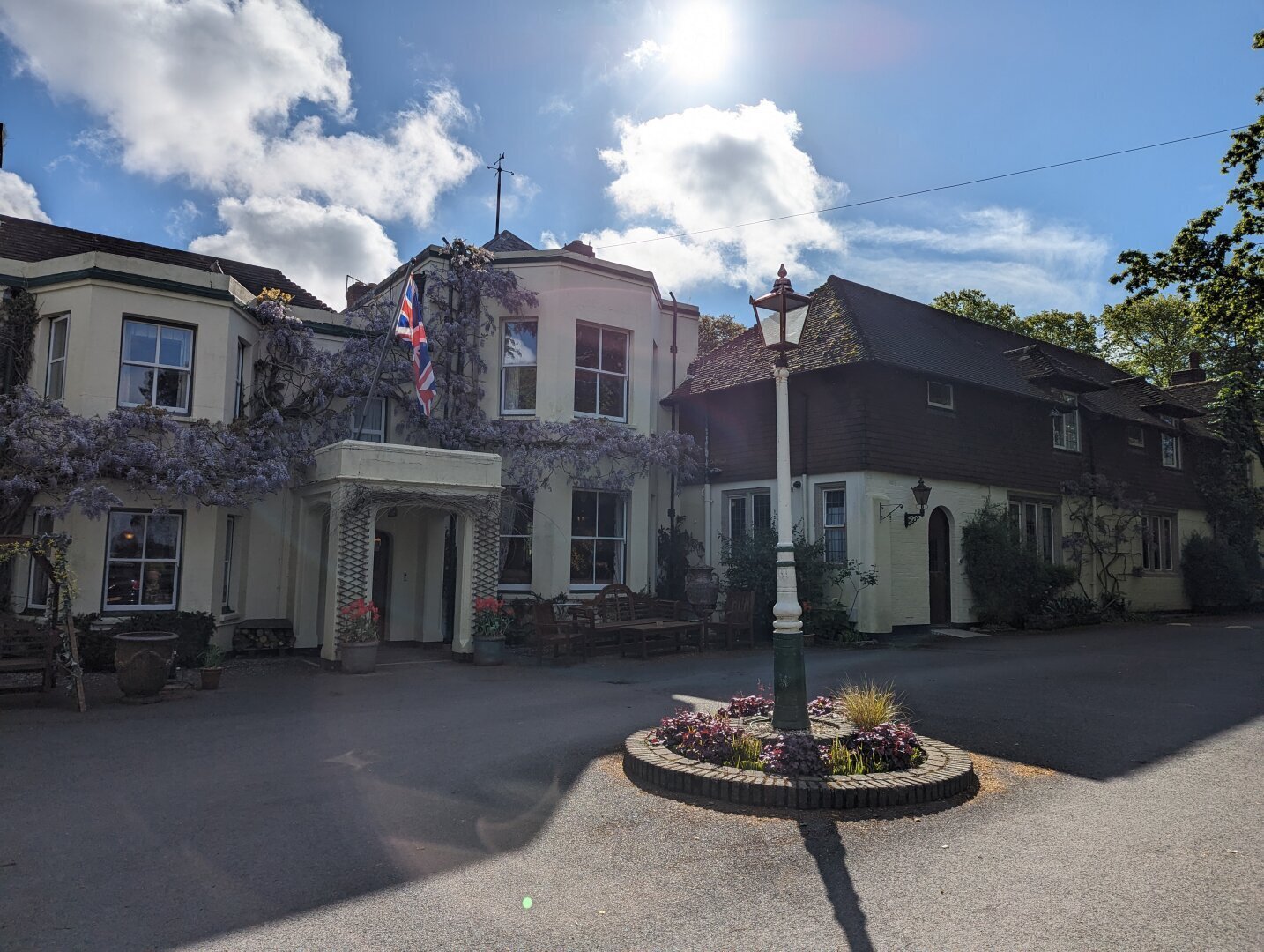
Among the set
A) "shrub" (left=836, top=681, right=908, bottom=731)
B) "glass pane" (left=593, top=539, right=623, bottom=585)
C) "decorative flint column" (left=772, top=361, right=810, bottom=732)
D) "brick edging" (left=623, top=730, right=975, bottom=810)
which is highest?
"glass pane" (left=593, top=539, right=623, bottom=585)

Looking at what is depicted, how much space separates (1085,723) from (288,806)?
788 cm

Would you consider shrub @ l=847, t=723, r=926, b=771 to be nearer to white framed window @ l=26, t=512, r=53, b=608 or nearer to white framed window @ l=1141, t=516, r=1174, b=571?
white framed window @ l=26, t=512, r=53, b=608

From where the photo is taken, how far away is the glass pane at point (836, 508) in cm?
1858

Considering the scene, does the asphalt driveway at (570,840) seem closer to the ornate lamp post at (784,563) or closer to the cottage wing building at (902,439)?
the ornate lamp post at (784,563)

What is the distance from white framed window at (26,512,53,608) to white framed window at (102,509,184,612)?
3.23ft

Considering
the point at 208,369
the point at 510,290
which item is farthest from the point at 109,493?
the point at 510,290

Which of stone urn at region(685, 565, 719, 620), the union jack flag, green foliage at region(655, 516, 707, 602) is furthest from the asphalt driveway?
green foliage at region(655, 516, 707, 602)

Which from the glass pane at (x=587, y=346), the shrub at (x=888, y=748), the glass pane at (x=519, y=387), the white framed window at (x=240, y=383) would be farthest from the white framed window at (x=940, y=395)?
the white framed window at (x=240, y=383)

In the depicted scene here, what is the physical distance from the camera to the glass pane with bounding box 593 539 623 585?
1858 centimetres

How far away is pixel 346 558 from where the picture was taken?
14250mm

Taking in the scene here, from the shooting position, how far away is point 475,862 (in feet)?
17.0

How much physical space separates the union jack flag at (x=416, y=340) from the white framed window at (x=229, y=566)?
4345 mm

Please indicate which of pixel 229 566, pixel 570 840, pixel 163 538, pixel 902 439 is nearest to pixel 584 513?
pixel 229 566

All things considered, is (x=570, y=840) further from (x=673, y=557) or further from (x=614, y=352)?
(x=614, y=352)
